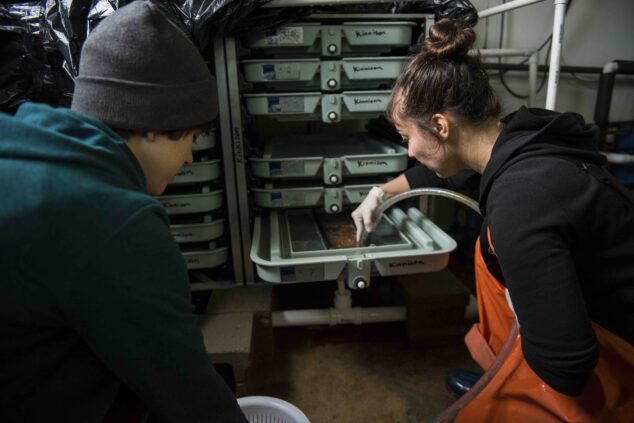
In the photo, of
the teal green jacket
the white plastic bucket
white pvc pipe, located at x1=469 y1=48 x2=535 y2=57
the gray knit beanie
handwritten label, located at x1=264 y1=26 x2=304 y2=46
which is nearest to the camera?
the teal green jacket

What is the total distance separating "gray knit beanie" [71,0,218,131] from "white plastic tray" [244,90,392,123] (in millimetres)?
662

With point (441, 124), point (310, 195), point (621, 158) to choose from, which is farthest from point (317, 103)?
point (621, 158)

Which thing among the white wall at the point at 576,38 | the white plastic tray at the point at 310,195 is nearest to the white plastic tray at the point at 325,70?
the white plastic tray at the point at 310,195

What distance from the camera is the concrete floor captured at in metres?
1.30

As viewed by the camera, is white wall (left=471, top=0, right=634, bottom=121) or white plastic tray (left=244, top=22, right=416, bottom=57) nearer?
white plastic tray (left=244, top=22, right=416, bottom=57)

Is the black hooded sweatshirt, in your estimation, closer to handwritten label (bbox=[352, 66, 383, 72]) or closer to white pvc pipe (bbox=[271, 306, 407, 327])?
handwritten label (bbox=[352, 66, 383, 72])

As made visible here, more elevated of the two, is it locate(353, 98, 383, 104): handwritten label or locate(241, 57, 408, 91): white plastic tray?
locate(241, 57, 408, 91): white plastic tray

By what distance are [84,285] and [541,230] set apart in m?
0.65

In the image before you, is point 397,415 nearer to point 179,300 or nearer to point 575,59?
point 179,300

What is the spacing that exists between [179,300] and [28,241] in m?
0.19

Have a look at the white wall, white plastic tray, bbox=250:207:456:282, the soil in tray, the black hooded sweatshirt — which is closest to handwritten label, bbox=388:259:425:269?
white plastic tray, bbox=250:207:456:282

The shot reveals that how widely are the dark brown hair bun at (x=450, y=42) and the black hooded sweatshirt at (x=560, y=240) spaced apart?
0.18 meters

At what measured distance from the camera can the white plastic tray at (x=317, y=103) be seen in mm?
1254

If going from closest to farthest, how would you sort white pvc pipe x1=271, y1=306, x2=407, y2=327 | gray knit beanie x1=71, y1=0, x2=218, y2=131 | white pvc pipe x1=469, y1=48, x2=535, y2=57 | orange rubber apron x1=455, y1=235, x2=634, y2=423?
1. gray knit beanie x1=71, y1=0, x2=218, y2=131
2. orange rubber apron x1=455, y1=235, x2=634, y2=423
3. white pvc pipe x1=271, y1=306, x2=407, y2=327
4. white pvc pipe x1=469, y1=48, x2=535, y2=57
